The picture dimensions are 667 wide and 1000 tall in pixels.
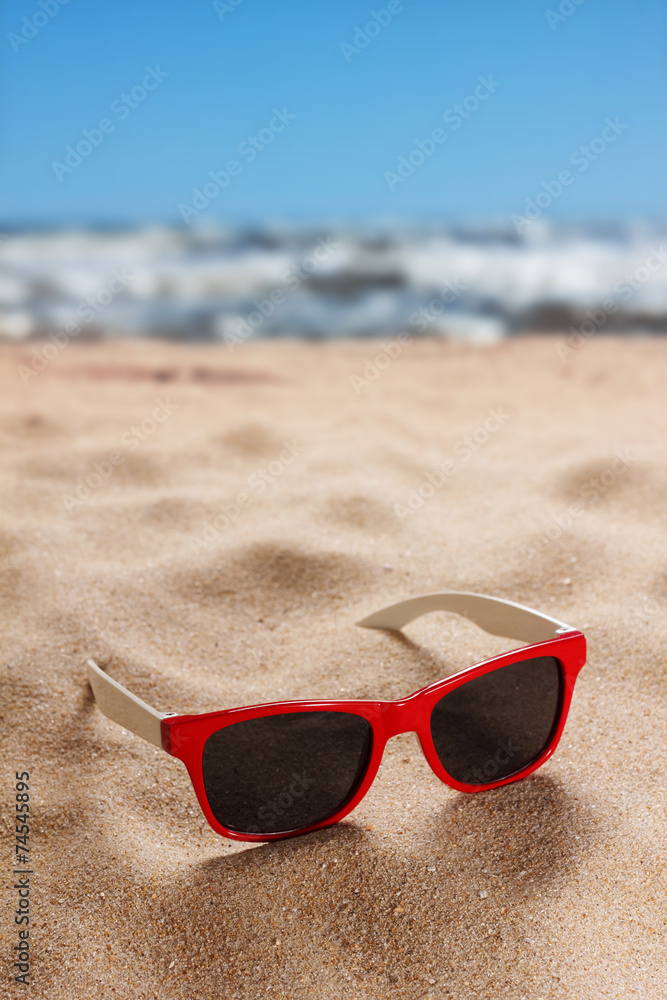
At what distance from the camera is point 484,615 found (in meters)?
1.21

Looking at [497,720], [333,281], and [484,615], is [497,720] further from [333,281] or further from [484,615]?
[333,281]

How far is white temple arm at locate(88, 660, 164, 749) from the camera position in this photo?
85cm

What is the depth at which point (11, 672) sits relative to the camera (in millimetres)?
1158

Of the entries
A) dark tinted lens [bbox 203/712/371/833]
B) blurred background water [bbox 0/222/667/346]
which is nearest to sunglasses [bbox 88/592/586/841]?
dark tinted lens [bbox 203/712/371/833]

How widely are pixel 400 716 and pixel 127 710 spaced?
12.9 inches

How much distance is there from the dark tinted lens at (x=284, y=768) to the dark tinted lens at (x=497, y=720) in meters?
0.11

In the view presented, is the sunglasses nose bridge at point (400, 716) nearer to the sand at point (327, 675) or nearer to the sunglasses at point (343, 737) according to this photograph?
the sunglasses at point (343, 737)

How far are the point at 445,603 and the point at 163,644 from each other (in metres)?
0.49

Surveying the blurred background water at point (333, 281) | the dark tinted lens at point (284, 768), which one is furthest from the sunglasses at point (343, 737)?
the blurred background water at point (333, 281)

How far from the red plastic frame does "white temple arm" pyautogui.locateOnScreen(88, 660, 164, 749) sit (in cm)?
2

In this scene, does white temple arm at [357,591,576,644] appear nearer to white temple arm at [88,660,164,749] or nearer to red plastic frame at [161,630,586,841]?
red plastic frame at [161,630,586,841]

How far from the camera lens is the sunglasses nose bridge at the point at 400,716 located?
2.92 ft

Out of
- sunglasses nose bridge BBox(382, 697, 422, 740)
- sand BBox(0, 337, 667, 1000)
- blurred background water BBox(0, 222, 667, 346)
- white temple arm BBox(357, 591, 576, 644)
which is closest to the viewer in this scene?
sand BBox(0, 337, 667, 1000)

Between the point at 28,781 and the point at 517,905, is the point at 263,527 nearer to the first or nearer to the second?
the point at 28,781
